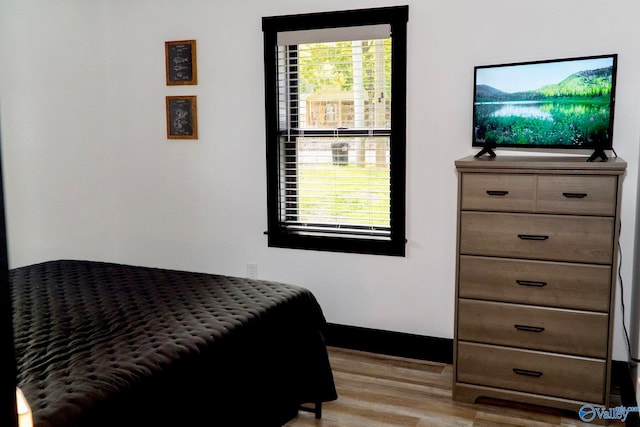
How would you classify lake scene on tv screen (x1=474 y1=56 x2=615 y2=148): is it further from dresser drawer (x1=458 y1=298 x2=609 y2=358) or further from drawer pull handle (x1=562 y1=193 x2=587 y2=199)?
dresser drawer (x1=458 y1=298 x2=609 y2=358)

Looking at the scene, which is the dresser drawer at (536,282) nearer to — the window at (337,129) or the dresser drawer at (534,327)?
the dresser drawer at (534,327)

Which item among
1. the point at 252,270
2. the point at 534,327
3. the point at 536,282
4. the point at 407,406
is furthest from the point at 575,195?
the point at 252,270

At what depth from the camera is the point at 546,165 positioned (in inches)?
105

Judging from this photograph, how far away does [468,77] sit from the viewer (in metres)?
3.26

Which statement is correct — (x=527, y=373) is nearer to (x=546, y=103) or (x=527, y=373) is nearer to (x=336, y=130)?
(x=546, y=103)

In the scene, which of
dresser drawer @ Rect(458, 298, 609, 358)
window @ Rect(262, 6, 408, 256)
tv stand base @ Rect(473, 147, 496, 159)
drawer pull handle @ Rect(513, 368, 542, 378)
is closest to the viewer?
dresser drawer @ Rect(458, 298, 609, 358)

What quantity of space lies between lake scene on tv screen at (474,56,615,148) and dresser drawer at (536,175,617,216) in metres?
0.29

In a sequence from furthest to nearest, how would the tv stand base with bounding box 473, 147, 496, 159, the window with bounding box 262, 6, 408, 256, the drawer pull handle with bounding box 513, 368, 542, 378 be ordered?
1. the window with bounding box 262, 6, 408, 256
2. the tv stand base with bounding box 473, 147, 496, 159
3. the drawer pull handle with bounding box 513, 368, 542, 378

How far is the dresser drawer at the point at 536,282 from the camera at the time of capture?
8.77 feet

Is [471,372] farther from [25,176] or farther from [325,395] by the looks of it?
[25,176]

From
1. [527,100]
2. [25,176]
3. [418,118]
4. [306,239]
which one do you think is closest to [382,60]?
[418,118]

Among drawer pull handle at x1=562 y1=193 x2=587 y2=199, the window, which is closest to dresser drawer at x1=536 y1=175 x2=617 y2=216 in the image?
drawer pull handle at x1=562 y1=193 x2=587 y2=199

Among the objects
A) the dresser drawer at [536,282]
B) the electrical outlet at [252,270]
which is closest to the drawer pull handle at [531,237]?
the dresser drawer at [536,282]

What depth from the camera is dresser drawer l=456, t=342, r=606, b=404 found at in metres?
2.73
